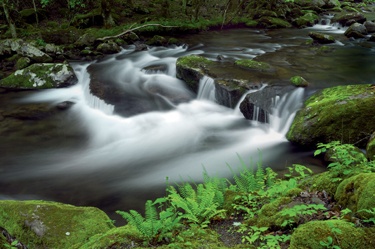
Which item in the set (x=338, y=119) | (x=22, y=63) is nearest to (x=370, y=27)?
(x=338, y=119)

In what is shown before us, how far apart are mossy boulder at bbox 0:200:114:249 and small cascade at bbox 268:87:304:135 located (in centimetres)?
717

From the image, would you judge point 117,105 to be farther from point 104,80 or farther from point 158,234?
point 158,234

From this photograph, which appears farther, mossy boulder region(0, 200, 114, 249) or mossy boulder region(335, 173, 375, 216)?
mossy boulder region(0, 200, 114, 249)

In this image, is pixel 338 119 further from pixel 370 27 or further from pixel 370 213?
pixel 370 27

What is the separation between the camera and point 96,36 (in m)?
21.1

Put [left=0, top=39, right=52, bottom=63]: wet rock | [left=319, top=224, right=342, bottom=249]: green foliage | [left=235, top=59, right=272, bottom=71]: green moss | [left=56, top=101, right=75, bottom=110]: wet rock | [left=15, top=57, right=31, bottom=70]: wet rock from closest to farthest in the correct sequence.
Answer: [left=319, top=224, right=342, bottom=249]: green foliage < [left=56, top=101, right=75, bottom=110]: wet rock < [left=235, top=59, right=272, bottom=71]: green moss < [left=15, top=57, right=31, bottom=70]: wet rock < [left=0, top=39, right=52, bottom=63]: wet rock

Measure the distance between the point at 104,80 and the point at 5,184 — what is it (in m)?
7.80

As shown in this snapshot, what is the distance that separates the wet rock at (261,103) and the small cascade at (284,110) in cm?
14

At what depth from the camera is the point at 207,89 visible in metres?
12.7

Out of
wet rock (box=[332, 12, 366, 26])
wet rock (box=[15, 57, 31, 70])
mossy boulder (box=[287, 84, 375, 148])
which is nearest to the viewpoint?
mossy boulder (box=[287, 84, 375, 148])

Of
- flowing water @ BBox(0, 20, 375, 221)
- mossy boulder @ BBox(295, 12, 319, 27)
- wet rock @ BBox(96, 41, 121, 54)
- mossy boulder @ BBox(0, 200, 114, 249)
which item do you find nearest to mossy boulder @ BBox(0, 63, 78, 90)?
flowing water @ BBox(0, 20, 375, 221)

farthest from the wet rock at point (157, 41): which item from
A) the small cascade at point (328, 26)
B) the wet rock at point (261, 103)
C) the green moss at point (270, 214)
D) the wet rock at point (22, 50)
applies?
the green moss at point (270, 214)

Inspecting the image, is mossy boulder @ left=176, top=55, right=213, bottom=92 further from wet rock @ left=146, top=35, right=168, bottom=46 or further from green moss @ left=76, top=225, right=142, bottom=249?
green moss @ left=76, top=225, right=142, bottom=249

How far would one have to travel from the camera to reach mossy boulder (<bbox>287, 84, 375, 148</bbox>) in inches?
327
